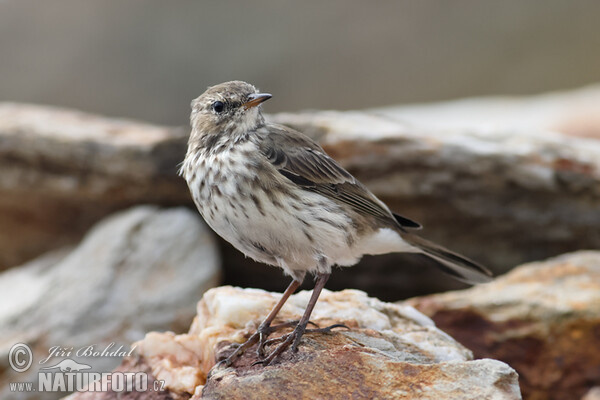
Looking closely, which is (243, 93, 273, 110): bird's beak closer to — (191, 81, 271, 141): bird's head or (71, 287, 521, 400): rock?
(191, 81, 271, 141): bird's head

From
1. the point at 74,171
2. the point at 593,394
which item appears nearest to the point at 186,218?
the point at 74,171

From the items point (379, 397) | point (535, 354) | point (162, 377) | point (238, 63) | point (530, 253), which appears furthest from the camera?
point (238, 63)

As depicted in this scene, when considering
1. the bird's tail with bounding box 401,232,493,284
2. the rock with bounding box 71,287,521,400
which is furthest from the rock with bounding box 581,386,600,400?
the rock with bounding box 71,287,521,400

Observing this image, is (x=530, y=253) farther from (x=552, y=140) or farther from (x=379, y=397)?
(x=379, y=397)

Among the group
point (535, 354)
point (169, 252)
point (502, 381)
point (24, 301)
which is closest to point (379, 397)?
point (502, 381)

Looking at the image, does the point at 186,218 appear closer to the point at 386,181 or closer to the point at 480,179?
the point at 386,181

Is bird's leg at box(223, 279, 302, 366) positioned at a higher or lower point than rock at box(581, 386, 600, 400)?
higher
